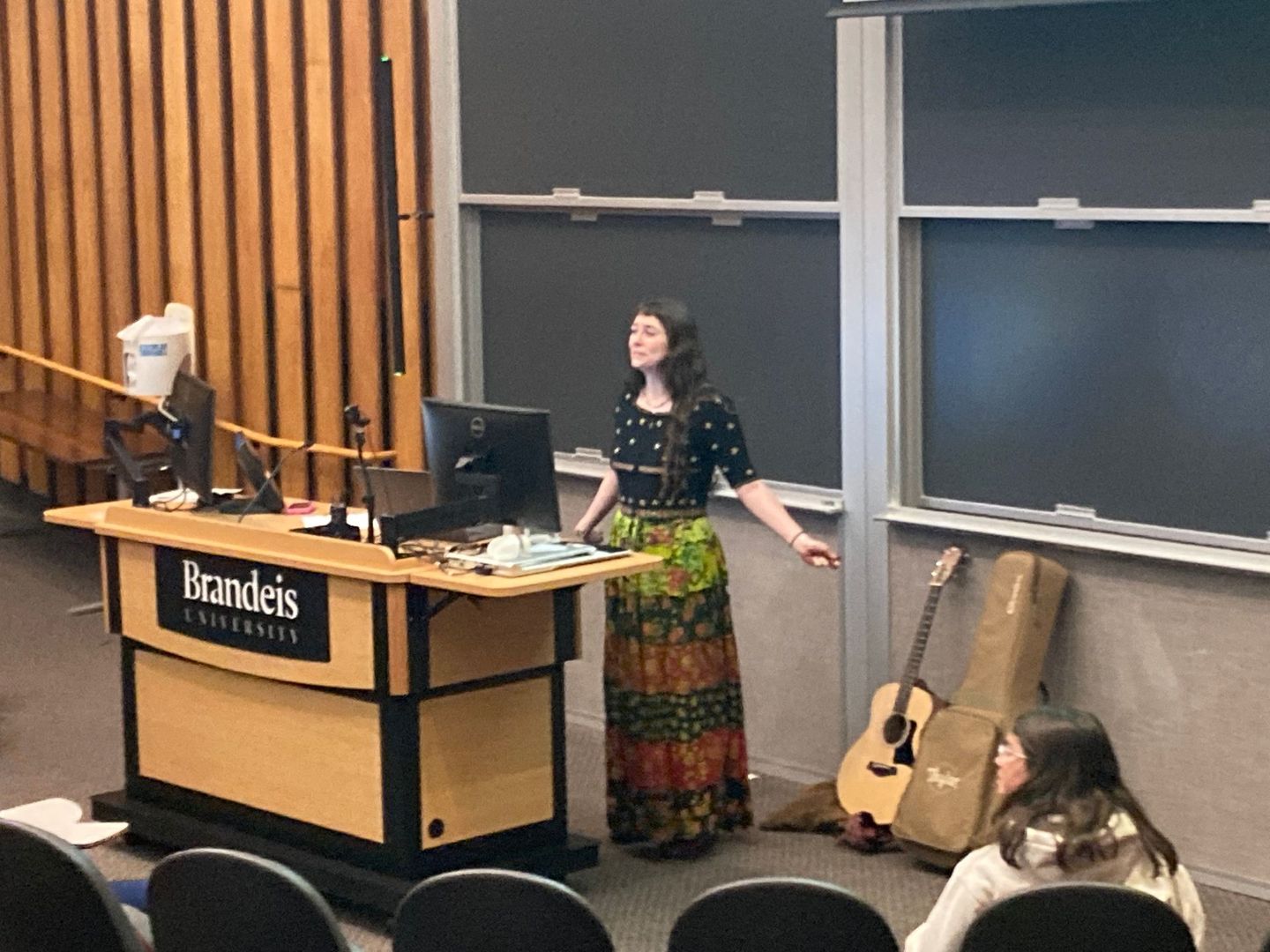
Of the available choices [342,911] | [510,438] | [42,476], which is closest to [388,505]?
[510,438]

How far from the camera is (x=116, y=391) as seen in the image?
8969 mm

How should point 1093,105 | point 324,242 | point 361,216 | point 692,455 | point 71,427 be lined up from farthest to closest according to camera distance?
1. point 71,427
2. point 324,242
3. point 361,216
4. point 692,455
5. point 1093,105

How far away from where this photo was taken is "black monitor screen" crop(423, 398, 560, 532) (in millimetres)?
5012

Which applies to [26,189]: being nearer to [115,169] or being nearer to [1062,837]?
[115,169]

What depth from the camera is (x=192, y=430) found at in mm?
5426

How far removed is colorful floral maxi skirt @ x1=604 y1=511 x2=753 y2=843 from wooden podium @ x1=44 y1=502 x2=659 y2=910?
0.25 metres

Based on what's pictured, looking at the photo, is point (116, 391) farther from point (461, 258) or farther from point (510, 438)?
point (510, 438)

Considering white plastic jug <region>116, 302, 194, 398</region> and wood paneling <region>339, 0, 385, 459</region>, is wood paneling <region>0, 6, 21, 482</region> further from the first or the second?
wood paneling <region>339, 0, 385, 459</region>

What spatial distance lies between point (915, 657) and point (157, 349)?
398 cm

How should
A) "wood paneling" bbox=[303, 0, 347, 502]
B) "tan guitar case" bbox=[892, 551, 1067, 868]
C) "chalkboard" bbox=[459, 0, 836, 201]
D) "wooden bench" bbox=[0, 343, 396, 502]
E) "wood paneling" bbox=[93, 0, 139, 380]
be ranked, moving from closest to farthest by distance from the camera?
"tan guitar case" bbox=[892, 551, 1067, 868] → "chalkboard" bbox=[459, 0, 836, 201] → "wood paneling" bbox=[303, 0, 347, 502] → "wooden bench" bbox=[0, 343, 396, 502] → "wood paneling" bbox=[93, 0, 139, 380]

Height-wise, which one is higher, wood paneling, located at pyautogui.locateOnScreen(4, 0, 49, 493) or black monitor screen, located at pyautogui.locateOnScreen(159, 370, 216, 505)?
wood paneling, located at pyautogui.locateOnScreen(4, 0, 49, 493)

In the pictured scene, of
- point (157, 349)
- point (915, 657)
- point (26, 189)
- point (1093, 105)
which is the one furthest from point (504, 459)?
point (26, 189)

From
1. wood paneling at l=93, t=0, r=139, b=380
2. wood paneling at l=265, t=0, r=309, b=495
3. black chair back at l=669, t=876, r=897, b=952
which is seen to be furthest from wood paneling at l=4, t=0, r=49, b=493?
black chair back at l=669, t=876, r=897, b=952

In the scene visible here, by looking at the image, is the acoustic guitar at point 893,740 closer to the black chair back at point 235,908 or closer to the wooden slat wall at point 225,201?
the wooden slat wall at point 225,201
